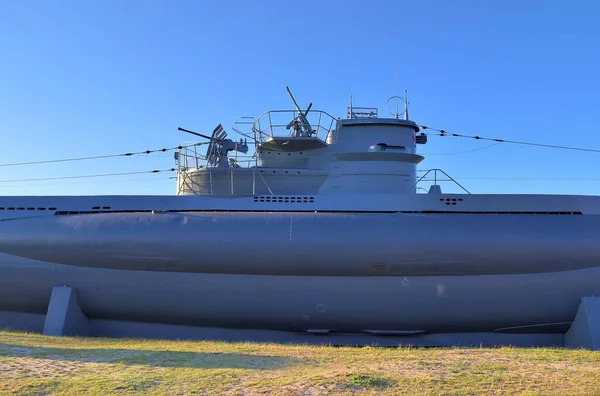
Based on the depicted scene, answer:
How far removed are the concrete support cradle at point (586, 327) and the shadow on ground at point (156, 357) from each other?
254 inches

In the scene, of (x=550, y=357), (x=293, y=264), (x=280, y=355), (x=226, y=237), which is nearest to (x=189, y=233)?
(x=226, y=237)

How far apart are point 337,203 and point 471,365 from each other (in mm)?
5594

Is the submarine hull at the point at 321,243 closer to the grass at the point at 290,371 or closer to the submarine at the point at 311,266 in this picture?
the submarine at the point at 311,266

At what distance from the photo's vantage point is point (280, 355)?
7062 millimetres

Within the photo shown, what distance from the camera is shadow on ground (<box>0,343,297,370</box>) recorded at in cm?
627

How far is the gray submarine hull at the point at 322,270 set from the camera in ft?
33.5

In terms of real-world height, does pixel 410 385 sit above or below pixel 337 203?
below

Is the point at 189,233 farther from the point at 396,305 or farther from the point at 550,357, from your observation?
the point at 550,357

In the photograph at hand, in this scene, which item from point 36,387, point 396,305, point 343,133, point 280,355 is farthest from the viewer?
point 343,133

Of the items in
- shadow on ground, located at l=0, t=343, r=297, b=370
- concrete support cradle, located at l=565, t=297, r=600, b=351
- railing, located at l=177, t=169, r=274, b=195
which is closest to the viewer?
shadow on ground, located at l=0, t=343, r=297, b=370

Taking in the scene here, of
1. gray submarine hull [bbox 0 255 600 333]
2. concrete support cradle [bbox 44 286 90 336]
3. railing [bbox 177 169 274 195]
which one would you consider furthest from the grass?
railing [bbox 177 169 274 195]

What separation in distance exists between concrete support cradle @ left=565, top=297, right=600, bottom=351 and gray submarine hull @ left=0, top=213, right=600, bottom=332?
0.21m

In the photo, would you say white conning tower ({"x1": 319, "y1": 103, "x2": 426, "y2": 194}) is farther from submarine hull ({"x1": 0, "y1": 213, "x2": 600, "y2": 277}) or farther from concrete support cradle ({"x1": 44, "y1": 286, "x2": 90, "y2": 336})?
concrete support cradle ({"x1": 44, "y1": 286, "x2": 90, "y2": 336})

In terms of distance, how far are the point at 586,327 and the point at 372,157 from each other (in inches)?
238
